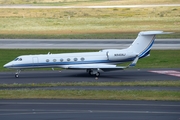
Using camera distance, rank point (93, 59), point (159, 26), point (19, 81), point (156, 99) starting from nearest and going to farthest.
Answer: point (156, 99)
point (19, 81)
point (93, 59)
point (159, 26)

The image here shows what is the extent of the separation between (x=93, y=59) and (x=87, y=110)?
51.1 ft

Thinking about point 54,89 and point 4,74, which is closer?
point 54,89

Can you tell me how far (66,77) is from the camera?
41.1m

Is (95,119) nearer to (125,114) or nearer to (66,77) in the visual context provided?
(125,114)

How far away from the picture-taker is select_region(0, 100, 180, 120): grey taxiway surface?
81.2 ft

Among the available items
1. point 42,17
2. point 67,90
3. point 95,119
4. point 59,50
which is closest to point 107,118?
point 95,119

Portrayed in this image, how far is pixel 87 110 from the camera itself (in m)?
26.5

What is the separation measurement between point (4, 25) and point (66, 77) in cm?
4776

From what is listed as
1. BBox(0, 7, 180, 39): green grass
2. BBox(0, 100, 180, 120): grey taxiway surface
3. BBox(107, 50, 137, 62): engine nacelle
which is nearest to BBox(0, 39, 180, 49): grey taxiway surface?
BBox(0, 7, 180, 39): green grass

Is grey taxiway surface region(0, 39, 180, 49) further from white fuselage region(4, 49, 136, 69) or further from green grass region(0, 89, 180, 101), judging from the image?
green grass region(0, 89, 180, 101)

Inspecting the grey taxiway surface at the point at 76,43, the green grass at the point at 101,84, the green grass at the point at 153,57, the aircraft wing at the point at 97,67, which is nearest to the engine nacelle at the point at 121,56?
the aircraft wing at the point at 97,67

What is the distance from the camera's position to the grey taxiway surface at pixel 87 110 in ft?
81.2

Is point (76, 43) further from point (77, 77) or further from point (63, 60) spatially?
point (77, 77)

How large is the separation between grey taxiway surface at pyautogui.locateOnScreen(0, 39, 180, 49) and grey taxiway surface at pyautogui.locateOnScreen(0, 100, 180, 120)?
100ft
